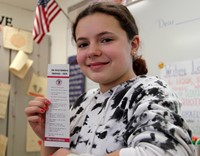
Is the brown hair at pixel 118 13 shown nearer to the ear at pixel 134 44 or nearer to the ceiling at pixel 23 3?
the ear at pixel 134 44

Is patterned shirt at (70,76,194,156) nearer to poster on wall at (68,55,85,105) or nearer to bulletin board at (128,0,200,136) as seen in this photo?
bulletin board at (128,0,200,136)

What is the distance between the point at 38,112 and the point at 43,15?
66.0 inches

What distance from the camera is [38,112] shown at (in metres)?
0.69

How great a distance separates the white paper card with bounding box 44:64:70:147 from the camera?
25.6 inches

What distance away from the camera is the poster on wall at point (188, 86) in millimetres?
1443

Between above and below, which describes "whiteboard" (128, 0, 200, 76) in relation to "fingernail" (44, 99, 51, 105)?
above

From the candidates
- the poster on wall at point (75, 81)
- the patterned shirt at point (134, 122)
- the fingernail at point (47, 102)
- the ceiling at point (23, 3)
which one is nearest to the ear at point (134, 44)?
the patterned shirt at point (134, 122)

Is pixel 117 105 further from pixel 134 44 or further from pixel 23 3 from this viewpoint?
pixel 23 3

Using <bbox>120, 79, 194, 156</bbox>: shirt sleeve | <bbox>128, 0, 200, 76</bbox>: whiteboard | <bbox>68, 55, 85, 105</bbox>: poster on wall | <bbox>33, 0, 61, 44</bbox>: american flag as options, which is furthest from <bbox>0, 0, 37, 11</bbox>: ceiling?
<bbox>120, 79, 194, 156</bbox>: shirt sleeve

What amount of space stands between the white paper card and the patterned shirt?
0.04m

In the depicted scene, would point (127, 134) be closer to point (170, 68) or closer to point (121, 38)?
point (121, 38)

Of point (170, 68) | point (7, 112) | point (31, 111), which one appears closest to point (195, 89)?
point (170, 68)

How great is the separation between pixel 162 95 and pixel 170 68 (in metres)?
1.11

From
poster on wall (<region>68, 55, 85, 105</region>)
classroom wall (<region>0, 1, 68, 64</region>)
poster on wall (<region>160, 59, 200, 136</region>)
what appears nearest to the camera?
poster on wall (<region>160, 59, 200, 136</region>)
